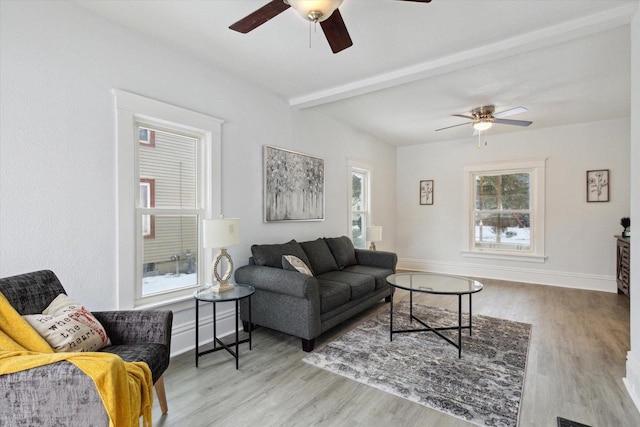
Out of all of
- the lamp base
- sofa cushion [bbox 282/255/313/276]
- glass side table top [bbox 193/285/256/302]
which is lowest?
glass side table top [bbox 193/285/256/302]

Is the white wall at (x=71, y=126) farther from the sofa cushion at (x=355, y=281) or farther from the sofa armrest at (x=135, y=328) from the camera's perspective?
the sofa cushion at (x=355, y=281)

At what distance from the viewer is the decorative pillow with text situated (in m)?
1.50

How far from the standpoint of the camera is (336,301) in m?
3.06

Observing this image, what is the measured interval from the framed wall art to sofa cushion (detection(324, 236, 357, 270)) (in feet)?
1.36

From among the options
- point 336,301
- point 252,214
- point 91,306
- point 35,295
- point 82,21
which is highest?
point 82,21

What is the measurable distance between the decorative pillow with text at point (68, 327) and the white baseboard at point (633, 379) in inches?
129

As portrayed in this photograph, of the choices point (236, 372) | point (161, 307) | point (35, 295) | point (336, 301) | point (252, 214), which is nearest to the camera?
point (35, 295)

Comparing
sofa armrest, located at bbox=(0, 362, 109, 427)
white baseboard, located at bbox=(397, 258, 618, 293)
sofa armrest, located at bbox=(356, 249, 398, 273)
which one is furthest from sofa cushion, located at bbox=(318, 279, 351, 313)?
white baseboard, located at bbox=(397, 258, 618, 293)

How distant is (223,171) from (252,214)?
1.95 feet

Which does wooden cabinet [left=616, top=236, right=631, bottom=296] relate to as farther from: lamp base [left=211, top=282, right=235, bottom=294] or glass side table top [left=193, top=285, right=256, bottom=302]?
lamp base [left=211, top=282, right=235, bottom=294]

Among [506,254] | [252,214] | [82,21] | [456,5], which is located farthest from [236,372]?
[506,254]

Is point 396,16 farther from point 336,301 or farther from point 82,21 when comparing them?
point 336,301

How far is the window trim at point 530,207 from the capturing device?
538cm

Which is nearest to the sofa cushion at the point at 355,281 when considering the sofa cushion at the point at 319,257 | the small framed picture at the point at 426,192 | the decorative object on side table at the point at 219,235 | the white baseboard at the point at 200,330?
the sofa cushion at the point at 319,257
